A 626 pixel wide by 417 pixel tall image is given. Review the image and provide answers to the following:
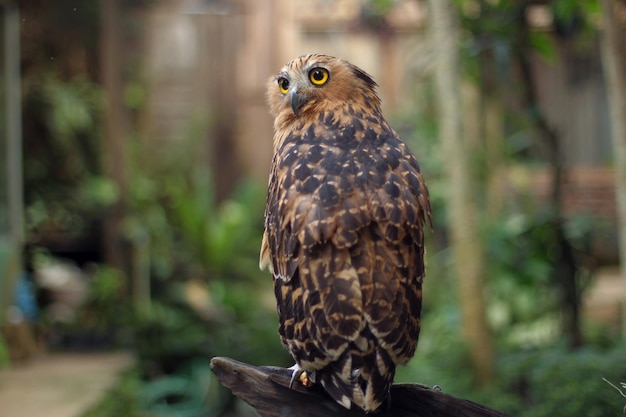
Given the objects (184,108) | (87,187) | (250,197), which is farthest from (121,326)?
(184,108)

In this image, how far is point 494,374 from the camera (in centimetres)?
420

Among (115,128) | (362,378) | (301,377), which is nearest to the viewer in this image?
(362,378)

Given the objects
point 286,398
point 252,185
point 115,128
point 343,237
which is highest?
point 115,128

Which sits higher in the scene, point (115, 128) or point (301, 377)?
point (115, 128)

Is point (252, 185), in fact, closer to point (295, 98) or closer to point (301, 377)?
point (295, 98)

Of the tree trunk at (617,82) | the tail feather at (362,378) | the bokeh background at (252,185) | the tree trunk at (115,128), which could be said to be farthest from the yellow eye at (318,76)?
the tree trunk at (115,128)

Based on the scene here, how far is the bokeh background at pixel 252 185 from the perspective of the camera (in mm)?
4250

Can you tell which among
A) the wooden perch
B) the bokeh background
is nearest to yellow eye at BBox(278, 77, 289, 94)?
the wooden perch

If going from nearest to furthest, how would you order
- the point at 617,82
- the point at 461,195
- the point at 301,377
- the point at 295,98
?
1. the point at 301,377
2. the point at 295,98
3. the point at 617,82
4. the point at 461,195

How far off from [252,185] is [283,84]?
265 inches

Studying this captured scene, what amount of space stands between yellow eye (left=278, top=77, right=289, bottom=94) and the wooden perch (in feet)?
2.80

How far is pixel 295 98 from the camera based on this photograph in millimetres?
2318

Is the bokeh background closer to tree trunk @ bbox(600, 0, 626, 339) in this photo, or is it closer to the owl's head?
tree trunk @ bbox(600, 0, 626, 339)

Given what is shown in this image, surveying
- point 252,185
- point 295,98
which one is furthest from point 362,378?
point 252,185
